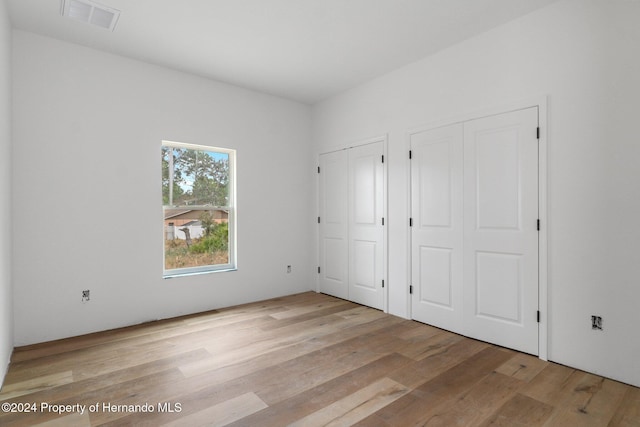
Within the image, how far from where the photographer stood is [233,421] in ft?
6.44

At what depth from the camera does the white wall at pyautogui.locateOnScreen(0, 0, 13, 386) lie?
2459 millimetres

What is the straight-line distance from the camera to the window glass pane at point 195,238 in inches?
160

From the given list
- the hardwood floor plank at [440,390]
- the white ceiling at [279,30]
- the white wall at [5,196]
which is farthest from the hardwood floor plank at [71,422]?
the white ceiling at [279,30]

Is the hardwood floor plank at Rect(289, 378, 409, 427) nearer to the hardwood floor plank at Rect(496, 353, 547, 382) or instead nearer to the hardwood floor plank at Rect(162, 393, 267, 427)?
the hardwood floor plank at Rect(162, 393, 267, 427)

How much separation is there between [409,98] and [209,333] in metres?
3.48

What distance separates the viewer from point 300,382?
2.43 meters

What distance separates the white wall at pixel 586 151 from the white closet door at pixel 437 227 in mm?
561

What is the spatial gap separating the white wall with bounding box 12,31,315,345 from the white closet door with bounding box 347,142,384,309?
4.36 ft

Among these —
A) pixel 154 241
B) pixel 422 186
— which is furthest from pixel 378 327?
pixel 154 241

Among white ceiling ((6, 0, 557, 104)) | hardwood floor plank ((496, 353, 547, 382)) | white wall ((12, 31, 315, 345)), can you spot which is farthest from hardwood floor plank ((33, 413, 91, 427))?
white ceiling ((6, 0, 557, 104))

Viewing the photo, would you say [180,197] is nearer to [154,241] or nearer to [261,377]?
[154,241]

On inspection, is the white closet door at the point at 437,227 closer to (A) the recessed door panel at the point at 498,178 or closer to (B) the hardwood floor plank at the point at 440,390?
(A) the recessed door panel at the point at 498,178

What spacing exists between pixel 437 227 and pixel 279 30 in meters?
2.59

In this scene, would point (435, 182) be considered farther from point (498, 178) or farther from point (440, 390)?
point (440, 390)
